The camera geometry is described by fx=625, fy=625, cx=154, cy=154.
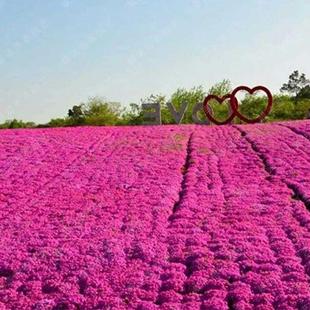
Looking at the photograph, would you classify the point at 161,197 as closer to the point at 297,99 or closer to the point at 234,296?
the point at 234,296

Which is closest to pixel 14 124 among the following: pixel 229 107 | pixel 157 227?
pixel 229 107

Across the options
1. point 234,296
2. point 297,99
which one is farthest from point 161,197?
point 297,99

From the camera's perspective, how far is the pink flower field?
25.5ft

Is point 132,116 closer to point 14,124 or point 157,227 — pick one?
point 14,124

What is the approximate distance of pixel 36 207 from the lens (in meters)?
12.1

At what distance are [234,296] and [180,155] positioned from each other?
34.5ft

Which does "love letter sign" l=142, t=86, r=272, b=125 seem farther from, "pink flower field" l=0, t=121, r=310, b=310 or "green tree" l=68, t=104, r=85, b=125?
"green tree" l=68, t=104, r=85, b=125

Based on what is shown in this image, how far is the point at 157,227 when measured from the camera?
1042 centimetres

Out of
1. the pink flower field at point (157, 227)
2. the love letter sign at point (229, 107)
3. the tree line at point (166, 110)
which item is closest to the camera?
the pink flower field at point (157, 227)

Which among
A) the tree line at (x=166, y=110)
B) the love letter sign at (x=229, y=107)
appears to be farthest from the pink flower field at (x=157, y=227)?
the tree line at (x=166, y=110)

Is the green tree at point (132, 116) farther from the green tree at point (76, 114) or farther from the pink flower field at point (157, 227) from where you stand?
the pink flower field at point (157, 227)

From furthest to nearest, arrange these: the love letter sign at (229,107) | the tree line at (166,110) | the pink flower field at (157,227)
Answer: the tree line at (166,110), the love letter sign at (229,107), the pink flower field at (157,227)

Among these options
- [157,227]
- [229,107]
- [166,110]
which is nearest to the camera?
[157,227]

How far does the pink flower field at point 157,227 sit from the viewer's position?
7.79m
